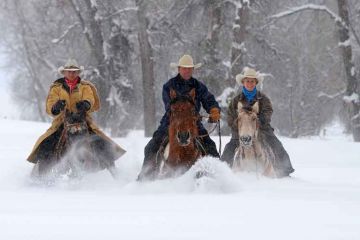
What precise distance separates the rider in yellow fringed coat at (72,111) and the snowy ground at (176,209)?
1.27 feet

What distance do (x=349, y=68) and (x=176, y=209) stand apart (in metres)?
16.2

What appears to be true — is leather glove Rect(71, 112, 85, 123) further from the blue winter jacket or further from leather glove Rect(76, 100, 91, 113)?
the blue winter jacket

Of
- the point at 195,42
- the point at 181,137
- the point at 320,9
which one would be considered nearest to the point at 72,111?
A: the point at 181,137

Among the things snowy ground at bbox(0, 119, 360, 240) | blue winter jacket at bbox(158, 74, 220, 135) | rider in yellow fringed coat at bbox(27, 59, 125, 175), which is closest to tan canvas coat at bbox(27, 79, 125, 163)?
rider in yellow fringed coat at bbox(27, 59, 125, 175)

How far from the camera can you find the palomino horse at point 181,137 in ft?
29.0

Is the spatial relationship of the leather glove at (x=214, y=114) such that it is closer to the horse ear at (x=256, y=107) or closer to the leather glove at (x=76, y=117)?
the horse ear at (x=256, y=107)

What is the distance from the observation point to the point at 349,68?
70.8 feet

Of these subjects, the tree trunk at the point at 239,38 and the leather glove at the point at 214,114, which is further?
the tree trunk at the point at 239,38

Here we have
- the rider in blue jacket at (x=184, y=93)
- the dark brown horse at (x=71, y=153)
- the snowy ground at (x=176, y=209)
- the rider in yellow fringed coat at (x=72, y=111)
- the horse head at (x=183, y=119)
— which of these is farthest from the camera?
the rider in yellow fringed coat at (x=72, y=111)

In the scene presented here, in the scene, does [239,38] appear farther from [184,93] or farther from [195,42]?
[184,93]

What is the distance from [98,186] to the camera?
9812 mm

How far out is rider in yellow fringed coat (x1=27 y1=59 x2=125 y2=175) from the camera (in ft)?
33.7

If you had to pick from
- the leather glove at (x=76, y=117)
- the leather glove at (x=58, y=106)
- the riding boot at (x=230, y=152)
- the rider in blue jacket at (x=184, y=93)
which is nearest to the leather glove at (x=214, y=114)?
the rider in blue jacket at (x=184, y=93)

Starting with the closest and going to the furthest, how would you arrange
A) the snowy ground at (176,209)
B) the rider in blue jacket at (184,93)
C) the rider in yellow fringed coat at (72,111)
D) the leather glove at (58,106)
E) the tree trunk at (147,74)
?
the snowy ground at (176,209) < the rider in blue jacket at (184,93) < the leather glove at (58,106) < the rider in yellow fringed coat at (72,111) < the tree trunk at (147,74)
